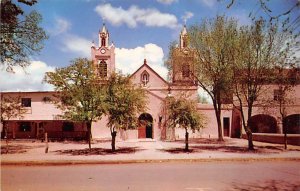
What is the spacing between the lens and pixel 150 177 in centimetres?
1320

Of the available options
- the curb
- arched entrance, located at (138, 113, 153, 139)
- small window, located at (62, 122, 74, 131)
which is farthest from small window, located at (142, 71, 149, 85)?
the curb

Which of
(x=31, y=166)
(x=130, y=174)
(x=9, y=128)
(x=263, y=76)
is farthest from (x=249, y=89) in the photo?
(x=9, y=128)

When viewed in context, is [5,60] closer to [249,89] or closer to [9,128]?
[249,89]

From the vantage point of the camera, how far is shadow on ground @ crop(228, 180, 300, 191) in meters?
10.9

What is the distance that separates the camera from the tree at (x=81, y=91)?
22.1m

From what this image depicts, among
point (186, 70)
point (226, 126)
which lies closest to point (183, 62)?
point (186, 70)

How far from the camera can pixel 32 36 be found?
23.3 m

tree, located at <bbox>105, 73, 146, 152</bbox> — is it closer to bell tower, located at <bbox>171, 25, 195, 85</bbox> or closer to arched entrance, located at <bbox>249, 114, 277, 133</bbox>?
bell tower, located at <bbox>171, 25, 195, 85</bbox>

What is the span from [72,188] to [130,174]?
3.42 m

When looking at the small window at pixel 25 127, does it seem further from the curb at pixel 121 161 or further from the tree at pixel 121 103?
the curb at pixel 121 161

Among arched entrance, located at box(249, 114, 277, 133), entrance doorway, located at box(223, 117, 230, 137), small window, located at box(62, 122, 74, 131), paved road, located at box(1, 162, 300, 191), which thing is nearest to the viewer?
paved road, located at box(1, 162, 300, 191)

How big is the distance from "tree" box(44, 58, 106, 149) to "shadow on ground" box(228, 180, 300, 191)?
1216cm

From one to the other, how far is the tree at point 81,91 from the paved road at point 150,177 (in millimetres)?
5895

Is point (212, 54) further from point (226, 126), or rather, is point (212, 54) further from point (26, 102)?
point (26, 102)
